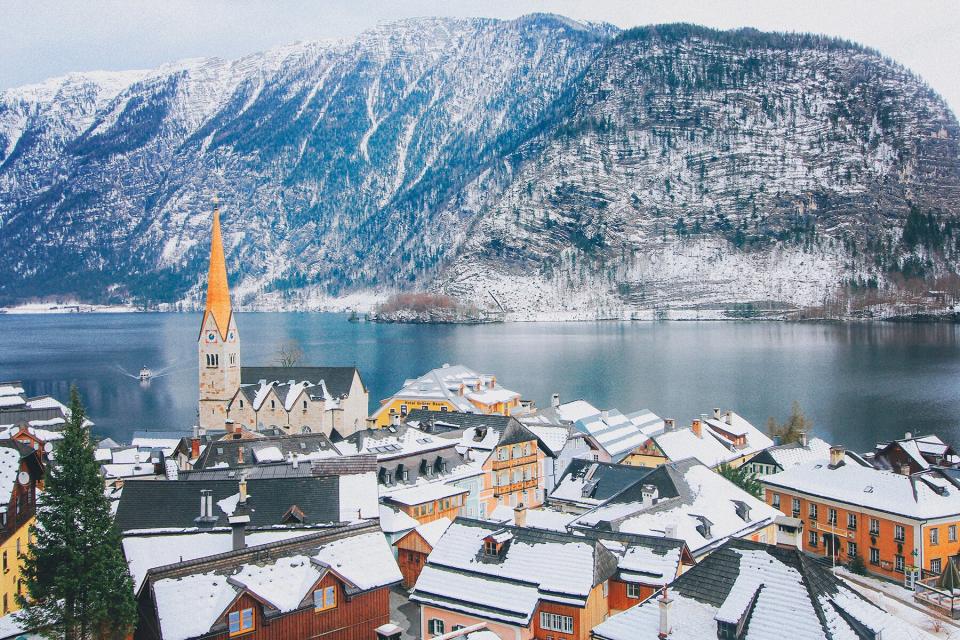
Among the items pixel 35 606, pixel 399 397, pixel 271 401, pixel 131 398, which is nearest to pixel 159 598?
pixel 35 606

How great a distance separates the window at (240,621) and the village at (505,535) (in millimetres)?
51

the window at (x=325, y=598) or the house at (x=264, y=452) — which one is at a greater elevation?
the house at (x=264, y=452)

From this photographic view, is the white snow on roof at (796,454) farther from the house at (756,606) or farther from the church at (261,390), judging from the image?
the house at (756,606)

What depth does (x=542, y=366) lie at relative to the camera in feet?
549

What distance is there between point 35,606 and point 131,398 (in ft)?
383

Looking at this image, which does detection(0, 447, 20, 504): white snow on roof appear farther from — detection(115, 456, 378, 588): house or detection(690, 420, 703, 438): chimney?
detection(690, 420, 703, 438): chimney

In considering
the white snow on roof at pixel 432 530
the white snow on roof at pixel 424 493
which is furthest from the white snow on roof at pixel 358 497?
the white snow on roof at pixel 424 493

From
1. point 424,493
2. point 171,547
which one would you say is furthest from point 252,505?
point 424,493

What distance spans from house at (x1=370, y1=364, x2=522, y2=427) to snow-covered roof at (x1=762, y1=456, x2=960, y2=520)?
3727 centimetres

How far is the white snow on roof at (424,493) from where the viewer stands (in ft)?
136

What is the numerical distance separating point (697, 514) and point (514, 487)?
664 inches

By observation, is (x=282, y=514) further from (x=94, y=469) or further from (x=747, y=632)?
(x=747, y=632)

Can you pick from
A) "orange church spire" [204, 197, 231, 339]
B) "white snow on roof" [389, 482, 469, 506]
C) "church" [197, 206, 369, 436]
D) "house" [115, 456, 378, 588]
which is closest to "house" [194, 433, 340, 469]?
"white snow on roof" [389, 482, 469, 506]

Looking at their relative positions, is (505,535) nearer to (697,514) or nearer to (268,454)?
(697,514)
